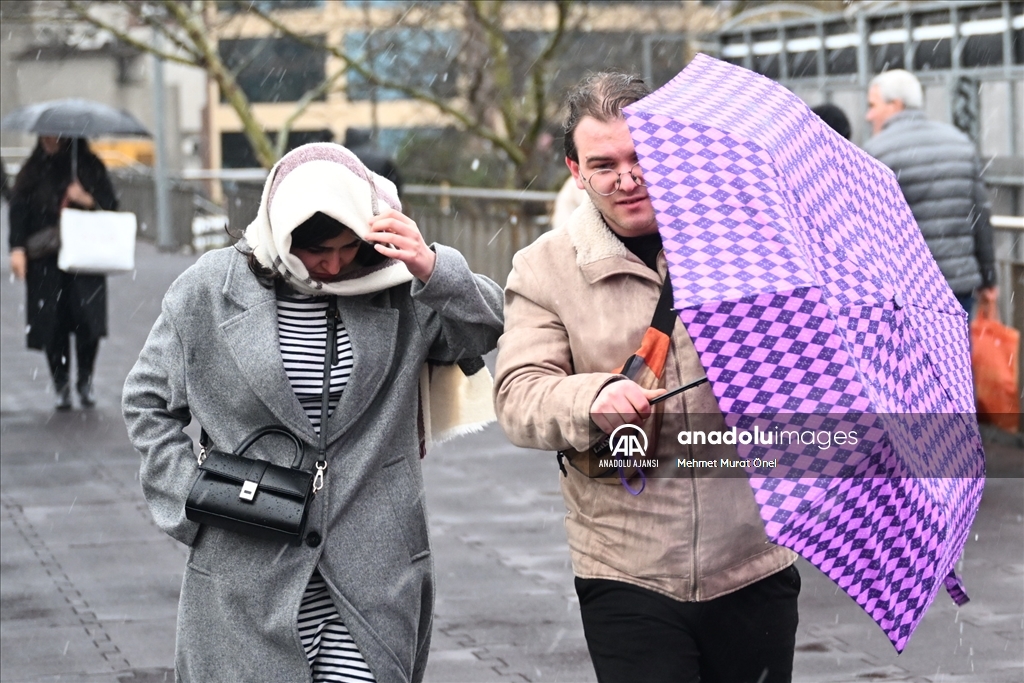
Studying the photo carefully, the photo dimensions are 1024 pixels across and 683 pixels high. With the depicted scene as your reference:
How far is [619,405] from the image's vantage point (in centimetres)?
303

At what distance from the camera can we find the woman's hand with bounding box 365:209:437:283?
345cm

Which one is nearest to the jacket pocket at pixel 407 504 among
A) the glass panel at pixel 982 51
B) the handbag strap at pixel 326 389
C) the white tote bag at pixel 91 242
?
the handbag strap at pixel 326 389

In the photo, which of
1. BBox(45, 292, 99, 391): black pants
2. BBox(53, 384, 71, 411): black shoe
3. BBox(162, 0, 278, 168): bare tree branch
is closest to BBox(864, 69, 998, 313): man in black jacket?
BBox(45, 292, 99, 391): black pants

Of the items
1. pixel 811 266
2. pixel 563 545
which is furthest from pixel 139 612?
pixel 811 266

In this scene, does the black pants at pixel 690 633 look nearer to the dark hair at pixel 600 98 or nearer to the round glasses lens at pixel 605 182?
the round glasses lens at pixel 605 182

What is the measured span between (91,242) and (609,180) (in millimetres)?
8775

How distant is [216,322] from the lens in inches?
143

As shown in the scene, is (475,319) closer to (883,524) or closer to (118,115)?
(883,524)

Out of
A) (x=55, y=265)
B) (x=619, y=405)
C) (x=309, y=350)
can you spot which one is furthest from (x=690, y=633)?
(x=55, y=265)

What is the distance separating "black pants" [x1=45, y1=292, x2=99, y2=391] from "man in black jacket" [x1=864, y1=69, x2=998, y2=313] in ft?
19.6

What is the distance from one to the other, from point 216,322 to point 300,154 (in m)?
0.42


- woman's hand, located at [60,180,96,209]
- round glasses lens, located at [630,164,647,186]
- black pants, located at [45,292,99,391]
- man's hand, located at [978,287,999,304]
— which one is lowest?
black pants, located at [45,292,99,391]

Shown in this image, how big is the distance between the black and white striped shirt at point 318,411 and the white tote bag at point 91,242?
819 cm

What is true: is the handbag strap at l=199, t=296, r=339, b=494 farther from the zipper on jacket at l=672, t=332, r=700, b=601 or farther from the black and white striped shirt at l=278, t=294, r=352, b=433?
the zipper on jacket at l=672, t=332, r=700, b=601
